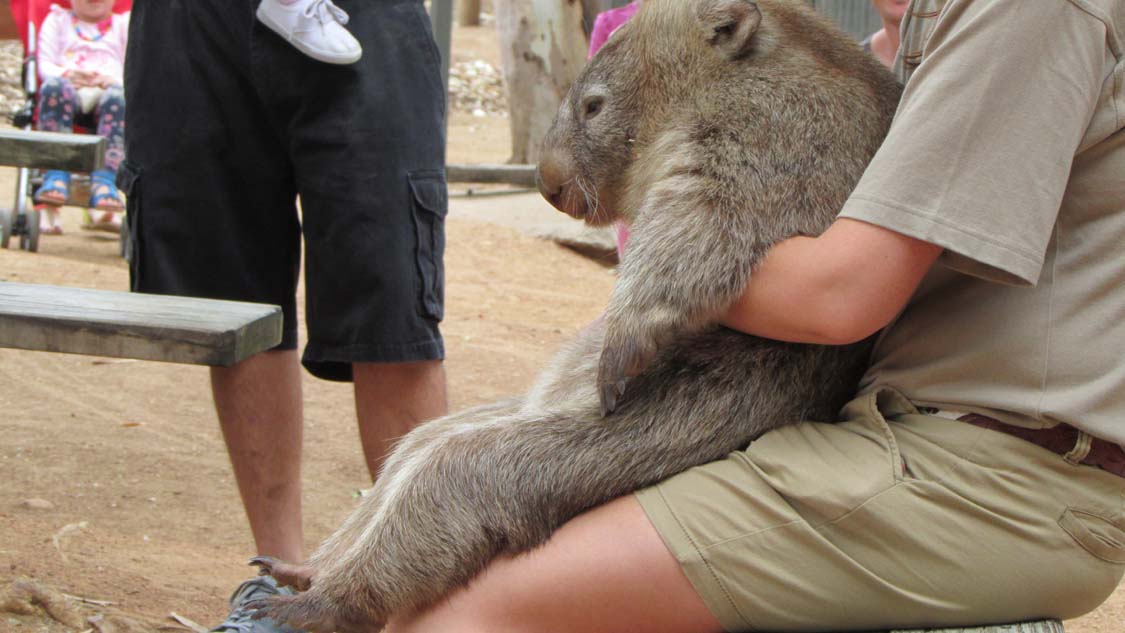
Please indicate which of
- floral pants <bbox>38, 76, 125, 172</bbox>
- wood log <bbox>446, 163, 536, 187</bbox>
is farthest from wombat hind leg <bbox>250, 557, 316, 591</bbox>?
wood log <bbox>446, 163, 536, 187</bbox>

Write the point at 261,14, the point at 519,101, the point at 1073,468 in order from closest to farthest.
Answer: the point at 1073,468
the point at 261,14
the point at 519,101

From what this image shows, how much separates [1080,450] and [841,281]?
1.39ft

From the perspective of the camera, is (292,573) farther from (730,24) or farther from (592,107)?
(730,24)

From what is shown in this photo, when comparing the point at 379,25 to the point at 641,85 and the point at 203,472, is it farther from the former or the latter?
the point at 203,472

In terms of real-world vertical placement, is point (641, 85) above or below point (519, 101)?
above

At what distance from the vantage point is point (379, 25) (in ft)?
10.9

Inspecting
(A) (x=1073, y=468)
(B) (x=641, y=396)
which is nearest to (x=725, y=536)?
(B) (x=641, y=396)

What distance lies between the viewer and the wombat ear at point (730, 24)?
2.40 metres

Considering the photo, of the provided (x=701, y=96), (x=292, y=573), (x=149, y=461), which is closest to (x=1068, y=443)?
(x=701, y=96)

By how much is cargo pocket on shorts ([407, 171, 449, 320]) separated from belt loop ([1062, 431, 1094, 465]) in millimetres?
1726

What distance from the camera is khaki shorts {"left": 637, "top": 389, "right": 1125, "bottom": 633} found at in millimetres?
1964

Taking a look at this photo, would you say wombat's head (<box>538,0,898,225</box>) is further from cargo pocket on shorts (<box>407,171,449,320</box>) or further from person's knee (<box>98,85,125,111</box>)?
person's knee (<box>98,85,125,111</box>)

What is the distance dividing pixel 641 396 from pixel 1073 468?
2.24 ft

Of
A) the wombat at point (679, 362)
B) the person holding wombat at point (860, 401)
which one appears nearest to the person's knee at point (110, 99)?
the wombat at point (679, 362)
